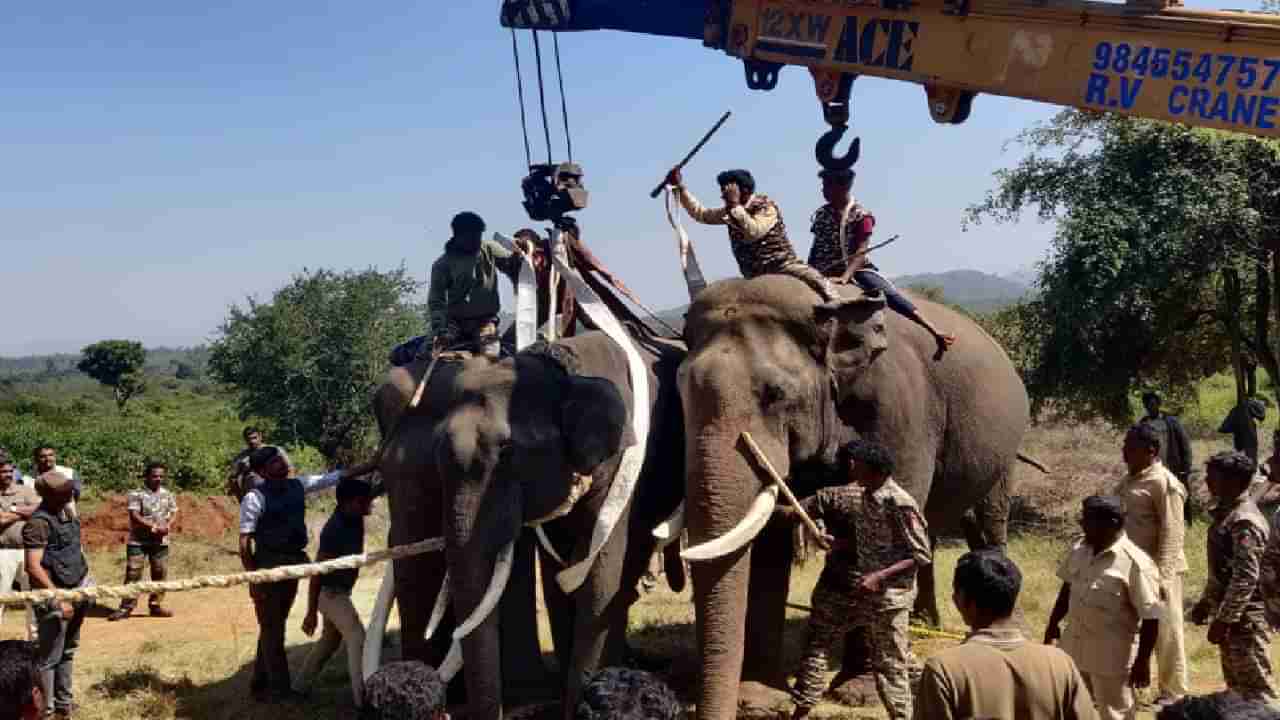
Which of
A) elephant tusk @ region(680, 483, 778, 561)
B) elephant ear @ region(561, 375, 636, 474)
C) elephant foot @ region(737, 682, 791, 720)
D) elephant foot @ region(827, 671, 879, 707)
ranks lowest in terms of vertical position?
elephant foot @ region(827, 671, 879, 707)

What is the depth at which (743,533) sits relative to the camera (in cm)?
640

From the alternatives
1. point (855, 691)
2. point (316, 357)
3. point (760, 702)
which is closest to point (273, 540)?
point (760, 702)

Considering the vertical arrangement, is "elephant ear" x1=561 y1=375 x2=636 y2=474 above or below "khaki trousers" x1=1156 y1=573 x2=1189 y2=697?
above

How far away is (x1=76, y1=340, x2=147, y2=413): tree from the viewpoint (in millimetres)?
70438

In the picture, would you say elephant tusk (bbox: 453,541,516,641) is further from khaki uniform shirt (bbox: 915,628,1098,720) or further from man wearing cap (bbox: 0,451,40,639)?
man wearing cap (bbox: 0,451,40,639)

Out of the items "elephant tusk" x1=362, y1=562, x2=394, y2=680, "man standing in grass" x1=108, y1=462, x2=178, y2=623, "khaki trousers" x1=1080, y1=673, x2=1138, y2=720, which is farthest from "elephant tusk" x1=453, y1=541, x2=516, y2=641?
"man standing in grass" x1=108, y1=462, x2=178, y2=623

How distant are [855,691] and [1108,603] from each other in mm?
2682

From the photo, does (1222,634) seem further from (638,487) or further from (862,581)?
(638,487)

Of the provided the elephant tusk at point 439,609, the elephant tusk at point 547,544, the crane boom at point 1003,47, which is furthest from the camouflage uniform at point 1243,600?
the elephant tusk at point 439,609

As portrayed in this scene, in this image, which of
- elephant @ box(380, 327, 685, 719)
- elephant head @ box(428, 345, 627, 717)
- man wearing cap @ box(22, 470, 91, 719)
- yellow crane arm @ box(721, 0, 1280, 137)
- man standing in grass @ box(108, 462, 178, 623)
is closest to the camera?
yellow crane arm @ box(721, 0, 1280, 137)

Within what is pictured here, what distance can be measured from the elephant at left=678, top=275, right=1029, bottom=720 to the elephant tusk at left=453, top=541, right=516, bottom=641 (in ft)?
3.58

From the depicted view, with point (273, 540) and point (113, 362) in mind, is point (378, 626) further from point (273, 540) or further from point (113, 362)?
point (113, 362)

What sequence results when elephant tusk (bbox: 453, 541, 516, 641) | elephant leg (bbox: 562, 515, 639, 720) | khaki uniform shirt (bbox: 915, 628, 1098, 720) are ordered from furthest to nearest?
elephant leg (bbox: 562, 515, 639, 720)
elephant tusk (bbox: 453, 541, 516, 641)
khaki uniform shirt (bbox: 915, 628, 1098, 720)

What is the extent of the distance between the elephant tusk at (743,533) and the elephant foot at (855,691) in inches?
79.3
